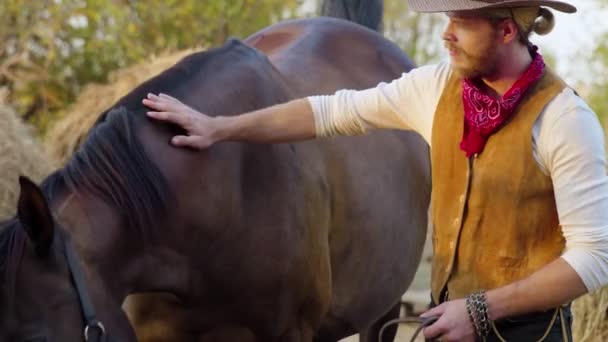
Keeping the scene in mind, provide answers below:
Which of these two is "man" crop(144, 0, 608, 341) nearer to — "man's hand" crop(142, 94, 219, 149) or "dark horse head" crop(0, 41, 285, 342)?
"man's hand" crop(142, 94, 219, 149)

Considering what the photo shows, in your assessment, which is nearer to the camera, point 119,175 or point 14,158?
point 119,175

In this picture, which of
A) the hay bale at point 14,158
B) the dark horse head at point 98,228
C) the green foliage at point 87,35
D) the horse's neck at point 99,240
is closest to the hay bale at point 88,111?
the hay bale at point 14,158

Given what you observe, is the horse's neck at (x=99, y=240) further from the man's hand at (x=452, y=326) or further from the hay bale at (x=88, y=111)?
the hay bale at (x=88, y=111)

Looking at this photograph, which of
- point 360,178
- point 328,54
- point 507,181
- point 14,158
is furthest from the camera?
point 14,158

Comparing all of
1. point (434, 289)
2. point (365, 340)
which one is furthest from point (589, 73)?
point (434, 289)

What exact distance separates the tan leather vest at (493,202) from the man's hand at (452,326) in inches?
9.9

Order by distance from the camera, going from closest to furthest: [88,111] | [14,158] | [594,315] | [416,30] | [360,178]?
[360,178], [594,315], [14,158], [88,111], [416,30]

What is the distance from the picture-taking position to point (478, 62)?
111 inches

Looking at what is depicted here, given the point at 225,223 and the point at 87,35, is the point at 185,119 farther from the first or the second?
the point at 87,35

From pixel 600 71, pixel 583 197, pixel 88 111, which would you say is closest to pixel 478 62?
pixel 583 197

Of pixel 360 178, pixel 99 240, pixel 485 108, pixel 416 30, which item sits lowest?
pixel 416 30

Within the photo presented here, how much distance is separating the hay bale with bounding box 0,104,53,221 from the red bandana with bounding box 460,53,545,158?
3265mm

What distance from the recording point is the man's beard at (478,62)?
2.82 m

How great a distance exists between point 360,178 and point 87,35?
6.67m
